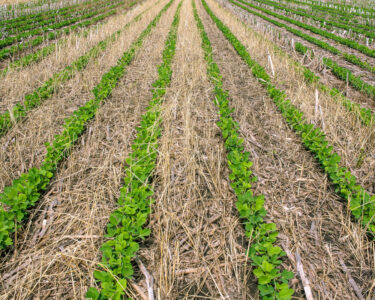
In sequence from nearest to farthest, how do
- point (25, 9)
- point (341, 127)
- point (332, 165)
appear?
point (332, 165), point (341, 127), point (25, 9)

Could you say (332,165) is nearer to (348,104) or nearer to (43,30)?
(348,104)

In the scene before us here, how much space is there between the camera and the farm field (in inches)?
80.4

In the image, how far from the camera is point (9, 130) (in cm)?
400

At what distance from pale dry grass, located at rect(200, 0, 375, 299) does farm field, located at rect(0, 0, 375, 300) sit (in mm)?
16

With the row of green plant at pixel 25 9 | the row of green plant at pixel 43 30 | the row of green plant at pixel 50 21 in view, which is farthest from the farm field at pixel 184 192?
the row of green plant at pixel 25 9

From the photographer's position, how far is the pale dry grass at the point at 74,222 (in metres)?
2.01

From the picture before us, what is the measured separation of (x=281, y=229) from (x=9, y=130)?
176 inches

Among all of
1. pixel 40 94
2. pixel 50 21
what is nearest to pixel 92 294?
pixel 40 94

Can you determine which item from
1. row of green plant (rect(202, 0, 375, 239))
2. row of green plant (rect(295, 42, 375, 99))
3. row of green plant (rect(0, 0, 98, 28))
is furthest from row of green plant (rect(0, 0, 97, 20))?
row of green plant (rect(295, 42, 375, 99))

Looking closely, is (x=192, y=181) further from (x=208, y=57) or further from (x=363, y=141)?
(x=208, y=57)

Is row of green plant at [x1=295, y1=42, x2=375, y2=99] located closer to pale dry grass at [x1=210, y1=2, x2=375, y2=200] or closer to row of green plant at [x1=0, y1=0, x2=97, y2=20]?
pale dry grass at [x1=210, y1=2, x2=375, y2=200]

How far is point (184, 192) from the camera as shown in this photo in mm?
2953

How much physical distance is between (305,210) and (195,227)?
1.34 meters

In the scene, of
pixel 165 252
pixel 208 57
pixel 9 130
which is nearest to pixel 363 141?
pixel 165 252
